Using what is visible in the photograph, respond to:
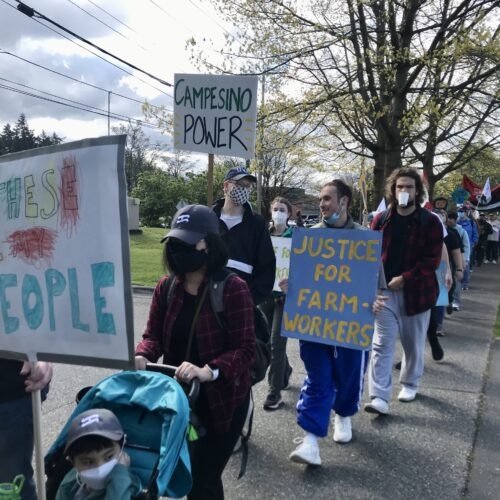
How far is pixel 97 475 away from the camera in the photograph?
194 centimetres

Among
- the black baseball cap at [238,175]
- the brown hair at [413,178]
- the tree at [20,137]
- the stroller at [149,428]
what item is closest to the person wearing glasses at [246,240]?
the black baseball cap at [238,175]

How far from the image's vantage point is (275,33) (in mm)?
11859

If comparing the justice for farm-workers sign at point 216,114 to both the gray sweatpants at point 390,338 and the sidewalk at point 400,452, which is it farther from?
the sidewalk at point 400,452

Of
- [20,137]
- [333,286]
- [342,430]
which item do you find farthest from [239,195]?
[20,137]

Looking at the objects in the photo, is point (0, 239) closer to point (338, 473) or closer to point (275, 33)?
point (338, 473)

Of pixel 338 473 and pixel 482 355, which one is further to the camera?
pixel 482 355

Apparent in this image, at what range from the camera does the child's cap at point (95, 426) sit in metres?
1.95

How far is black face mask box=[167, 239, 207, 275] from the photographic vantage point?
2447mm

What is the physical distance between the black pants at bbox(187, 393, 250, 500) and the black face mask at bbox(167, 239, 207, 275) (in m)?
0.70

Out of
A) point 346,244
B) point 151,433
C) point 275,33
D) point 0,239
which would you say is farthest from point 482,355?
point 275,33

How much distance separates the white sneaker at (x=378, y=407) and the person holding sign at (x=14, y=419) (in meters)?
2.80

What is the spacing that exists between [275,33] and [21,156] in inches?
421

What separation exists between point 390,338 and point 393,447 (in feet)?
3.00

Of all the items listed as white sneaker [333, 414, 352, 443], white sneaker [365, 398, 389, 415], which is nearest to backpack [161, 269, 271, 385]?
white sneaker [333, 414, 352, 443]
